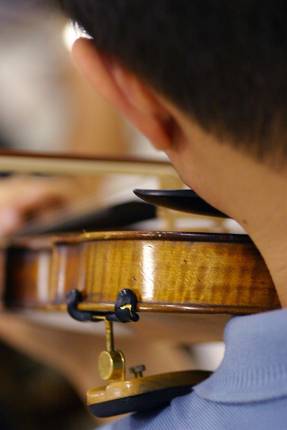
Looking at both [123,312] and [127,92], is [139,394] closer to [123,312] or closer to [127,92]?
[123,312]

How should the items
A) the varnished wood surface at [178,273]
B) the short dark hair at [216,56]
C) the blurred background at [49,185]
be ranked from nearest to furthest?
the short dark hair at [216,56] < the varnished wood surface at [178,273] < the blurred background at [49,185]

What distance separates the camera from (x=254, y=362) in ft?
1.70

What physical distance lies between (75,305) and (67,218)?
0.55 m

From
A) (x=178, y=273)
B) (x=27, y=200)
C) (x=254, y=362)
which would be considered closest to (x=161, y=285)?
(x=178, y=273)

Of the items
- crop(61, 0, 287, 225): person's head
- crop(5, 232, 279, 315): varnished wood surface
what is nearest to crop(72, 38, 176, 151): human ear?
crop(61, 0, 287, 225): person's head

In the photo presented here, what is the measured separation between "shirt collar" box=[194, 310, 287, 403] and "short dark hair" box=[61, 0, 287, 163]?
10 cm

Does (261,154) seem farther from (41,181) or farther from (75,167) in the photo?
(41,181)

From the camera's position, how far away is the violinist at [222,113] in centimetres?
46

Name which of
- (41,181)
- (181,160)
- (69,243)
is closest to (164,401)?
(181,160)

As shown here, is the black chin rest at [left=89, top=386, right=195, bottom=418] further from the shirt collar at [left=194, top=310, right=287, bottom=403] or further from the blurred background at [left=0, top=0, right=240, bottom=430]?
the blurred background at [left=0, top=0, right=240, bottom=430]

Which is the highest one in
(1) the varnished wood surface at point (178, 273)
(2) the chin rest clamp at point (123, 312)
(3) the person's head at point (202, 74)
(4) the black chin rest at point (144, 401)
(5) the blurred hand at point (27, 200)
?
(5) the blurred hand at point (27, 200)

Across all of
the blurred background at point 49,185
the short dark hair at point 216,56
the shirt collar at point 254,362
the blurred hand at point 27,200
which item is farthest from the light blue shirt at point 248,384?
the blurred hand at point 27,200

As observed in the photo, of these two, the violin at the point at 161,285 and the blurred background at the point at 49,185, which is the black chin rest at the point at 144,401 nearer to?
the violin at the point at 161,285

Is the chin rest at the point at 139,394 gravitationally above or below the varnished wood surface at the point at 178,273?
below
